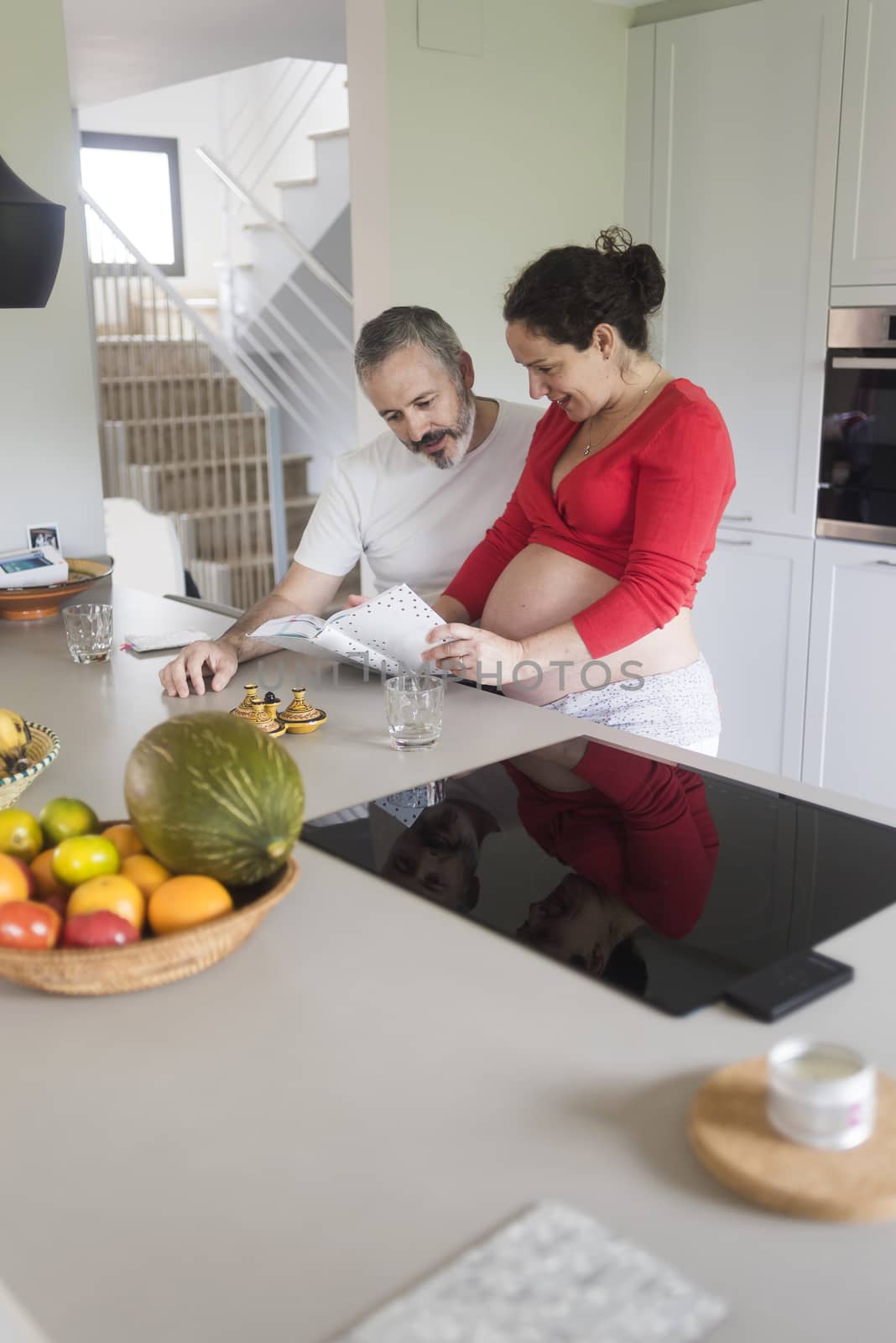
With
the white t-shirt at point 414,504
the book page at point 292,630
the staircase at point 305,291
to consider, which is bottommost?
the book page at point 292,630

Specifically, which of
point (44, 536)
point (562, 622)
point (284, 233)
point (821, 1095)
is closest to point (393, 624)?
point (562, 622)

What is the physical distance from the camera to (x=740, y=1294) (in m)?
0.69

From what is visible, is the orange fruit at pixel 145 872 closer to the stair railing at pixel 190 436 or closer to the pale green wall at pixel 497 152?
the pale green wall at pixel 497 152

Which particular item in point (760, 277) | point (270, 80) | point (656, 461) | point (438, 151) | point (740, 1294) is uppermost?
point (270, 80)

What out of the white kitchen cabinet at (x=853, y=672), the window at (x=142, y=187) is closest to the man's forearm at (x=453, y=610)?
the white kitchen cabinet at (x=853, y=672)

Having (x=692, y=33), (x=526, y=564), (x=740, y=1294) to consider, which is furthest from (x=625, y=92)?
(x=740, y=1294)

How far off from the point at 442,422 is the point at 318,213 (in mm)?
4257

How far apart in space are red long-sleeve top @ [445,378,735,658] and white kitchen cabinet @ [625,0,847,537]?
4.94ft

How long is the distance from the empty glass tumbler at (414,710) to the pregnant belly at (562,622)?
1.16ft

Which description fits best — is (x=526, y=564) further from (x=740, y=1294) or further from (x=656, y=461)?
(x=740, y=1294)

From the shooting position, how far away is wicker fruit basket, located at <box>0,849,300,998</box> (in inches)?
37.8

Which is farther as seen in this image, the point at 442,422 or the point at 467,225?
the point at 467,225

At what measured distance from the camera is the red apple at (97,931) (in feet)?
3.20

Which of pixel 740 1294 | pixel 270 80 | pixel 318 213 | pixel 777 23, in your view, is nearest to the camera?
pixel 740 1294
